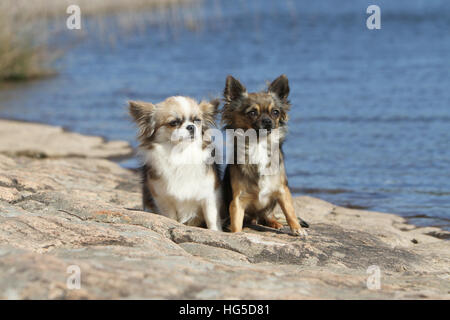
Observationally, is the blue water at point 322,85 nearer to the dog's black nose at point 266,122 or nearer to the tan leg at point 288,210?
the dog's black nose at point 266,122

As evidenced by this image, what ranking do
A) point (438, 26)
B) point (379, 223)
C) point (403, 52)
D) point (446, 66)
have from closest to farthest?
point (379, 223) < point (446, 66) < point (403, 52) < point (438, 26)

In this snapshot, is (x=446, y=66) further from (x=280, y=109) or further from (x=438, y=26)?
(x=280, y=109)

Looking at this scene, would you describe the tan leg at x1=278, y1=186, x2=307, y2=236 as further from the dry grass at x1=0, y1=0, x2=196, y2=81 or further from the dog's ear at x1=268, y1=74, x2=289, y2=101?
the dry grass at x1=0, y1=0, x2=196, y2=81

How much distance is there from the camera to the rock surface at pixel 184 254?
3.21 meters

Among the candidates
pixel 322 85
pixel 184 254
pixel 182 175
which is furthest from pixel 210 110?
pixel 322 85

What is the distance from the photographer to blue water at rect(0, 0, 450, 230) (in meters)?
8.47

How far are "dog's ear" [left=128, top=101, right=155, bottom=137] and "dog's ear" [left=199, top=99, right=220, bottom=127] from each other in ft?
1.39

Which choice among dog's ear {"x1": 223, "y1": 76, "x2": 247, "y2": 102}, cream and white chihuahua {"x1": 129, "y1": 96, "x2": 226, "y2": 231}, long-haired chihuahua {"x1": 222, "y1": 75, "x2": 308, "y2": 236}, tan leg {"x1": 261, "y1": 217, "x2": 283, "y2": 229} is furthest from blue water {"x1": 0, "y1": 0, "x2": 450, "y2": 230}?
tan leg {"x1": 261, "y1": 217, "x2": 283, "y2": 229}

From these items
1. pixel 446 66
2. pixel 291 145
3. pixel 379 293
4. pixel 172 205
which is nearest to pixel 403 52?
pixel 446 66

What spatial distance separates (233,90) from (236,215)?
1.08 m

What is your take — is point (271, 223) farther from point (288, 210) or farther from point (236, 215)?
point (236, 215)

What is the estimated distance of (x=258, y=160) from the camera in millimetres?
5320
